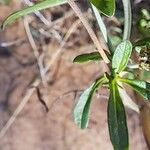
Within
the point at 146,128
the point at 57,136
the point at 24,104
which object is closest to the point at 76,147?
the point at 57,136

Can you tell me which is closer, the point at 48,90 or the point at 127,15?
the point at 127,15

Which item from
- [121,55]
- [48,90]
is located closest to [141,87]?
[121,55]

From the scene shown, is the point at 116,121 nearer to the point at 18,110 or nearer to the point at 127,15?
the point at 127,15

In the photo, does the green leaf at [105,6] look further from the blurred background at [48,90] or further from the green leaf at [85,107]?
the blurred background at [48,90]

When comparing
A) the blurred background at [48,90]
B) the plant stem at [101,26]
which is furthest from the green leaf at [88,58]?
the blurred background at [48,90]

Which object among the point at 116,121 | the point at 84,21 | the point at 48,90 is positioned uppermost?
the point at 84,21

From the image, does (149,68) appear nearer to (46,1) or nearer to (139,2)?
(46,1)

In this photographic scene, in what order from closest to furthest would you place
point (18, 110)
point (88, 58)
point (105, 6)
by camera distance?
point (105, 6)
point (88, 58)
point (18, 110)
